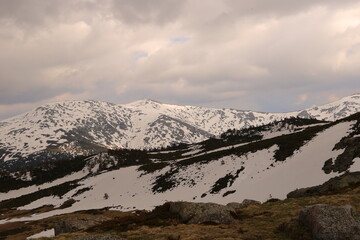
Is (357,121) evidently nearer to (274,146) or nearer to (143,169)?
(274,146)

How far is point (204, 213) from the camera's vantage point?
78.6 ft

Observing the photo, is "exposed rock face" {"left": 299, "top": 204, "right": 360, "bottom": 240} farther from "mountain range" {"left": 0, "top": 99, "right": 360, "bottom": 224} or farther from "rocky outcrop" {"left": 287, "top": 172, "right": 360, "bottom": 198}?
"mountain range" {"left": 0, "top": 99, "right": 360, "bottom": 224}

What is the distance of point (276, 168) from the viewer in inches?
2992

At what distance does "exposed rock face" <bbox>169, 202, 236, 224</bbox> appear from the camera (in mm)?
23000

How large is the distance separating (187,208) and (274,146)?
73.9 m

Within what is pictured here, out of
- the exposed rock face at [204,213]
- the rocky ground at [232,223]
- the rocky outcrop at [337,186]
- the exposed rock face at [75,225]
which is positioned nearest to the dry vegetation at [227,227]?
the rocky ground at [232,223]

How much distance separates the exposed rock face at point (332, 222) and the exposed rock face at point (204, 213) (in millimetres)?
6793

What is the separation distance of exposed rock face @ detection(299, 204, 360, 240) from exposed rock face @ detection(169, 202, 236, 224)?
267 inches

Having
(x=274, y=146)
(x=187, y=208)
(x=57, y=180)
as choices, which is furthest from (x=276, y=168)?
(x=57, y=180)

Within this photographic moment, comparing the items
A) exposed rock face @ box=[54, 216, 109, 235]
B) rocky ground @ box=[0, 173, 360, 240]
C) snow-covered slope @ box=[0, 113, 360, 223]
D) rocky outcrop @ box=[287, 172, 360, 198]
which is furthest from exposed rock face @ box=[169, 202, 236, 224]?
snow-covered slope @ box=[0, 113, 360, 223]

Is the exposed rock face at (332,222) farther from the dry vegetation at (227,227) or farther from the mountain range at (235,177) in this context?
the mountain range at (235,177)

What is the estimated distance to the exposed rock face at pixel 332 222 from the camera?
14.9 meters

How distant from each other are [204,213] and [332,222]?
34.0 ft

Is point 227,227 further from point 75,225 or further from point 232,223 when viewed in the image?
point 75,225
